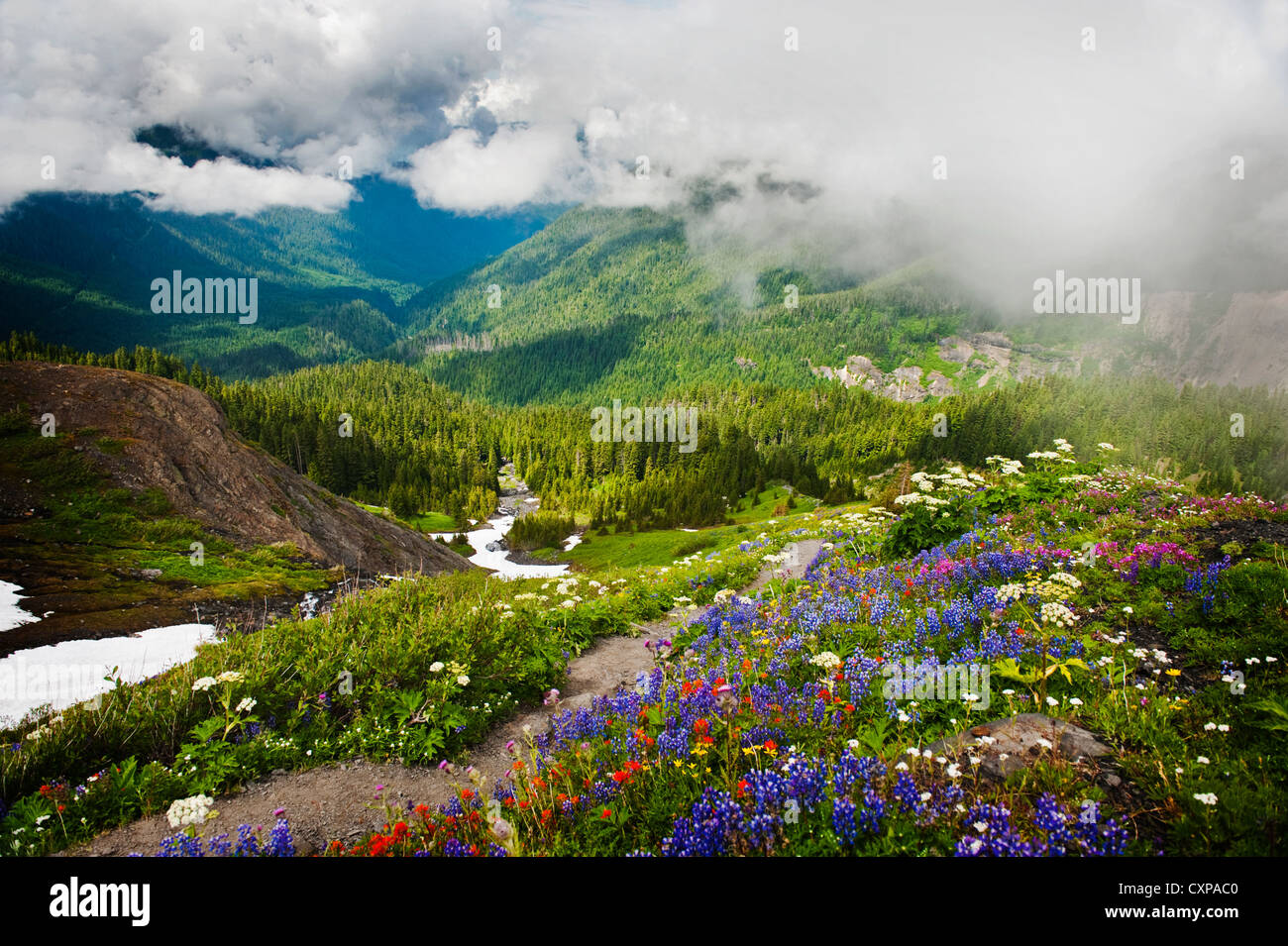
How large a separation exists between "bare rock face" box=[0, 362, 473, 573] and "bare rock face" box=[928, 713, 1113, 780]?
24.2 metres

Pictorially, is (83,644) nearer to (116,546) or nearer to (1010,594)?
(116,546)

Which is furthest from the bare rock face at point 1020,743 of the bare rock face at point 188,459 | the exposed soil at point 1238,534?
the bare rock face at point 188,459

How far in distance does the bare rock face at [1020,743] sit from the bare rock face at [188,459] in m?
24.2

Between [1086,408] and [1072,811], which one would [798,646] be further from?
[1086,408]

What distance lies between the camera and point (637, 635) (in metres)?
13.3

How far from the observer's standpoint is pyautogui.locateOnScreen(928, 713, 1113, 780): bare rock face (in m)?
4.57

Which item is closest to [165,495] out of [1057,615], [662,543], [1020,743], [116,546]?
[116,546]

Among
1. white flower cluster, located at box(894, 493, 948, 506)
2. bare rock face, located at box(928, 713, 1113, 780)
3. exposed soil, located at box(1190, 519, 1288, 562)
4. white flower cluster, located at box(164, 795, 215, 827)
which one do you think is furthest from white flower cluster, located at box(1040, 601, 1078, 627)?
white flower cluster, located at box(164, 795, 215, 827)

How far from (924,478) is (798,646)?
10655mm

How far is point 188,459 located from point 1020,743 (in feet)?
122

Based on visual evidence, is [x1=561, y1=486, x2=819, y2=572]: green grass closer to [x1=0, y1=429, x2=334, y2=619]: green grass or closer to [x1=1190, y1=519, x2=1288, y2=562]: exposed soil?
[x1=0, y1=429, x2=334, y2=619]: green grass

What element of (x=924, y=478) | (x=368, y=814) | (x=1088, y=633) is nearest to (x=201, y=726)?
(x=368, y=814)

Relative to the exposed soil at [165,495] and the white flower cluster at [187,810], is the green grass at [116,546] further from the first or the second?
the white flower cluster at [187,810]

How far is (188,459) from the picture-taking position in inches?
1156
